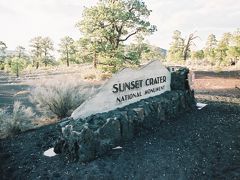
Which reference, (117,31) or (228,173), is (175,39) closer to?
(117,31)

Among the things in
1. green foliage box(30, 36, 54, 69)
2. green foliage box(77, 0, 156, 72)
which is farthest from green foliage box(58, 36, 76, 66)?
green foliage box(77, 0, 156, 72)

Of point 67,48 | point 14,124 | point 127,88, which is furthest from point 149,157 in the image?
point 67,48

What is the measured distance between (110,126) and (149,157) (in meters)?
1.03

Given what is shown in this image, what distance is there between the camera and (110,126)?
18.2 ft

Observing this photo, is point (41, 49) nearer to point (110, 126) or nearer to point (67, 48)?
point (67, 48)

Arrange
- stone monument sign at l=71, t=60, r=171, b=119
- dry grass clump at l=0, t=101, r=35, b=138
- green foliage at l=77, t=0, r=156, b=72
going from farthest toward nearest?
green foliage at l=77, t=0, r=156, b=72 < dry grass clump at l=0, t=101, r=35, b=138 < stone monument sign at l=71, t=60, r=171, b=119

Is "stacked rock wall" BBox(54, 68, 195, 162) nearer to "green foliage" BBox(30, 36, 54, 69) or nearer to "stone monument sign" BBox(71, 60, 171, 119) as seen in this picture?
"stone monument sign" BBox(71, 60, 171, 119)

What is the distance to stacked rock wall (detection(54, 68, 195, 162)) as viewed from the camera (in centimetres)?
504

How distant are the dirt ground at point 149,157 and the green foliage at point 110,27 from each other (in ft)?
27.7

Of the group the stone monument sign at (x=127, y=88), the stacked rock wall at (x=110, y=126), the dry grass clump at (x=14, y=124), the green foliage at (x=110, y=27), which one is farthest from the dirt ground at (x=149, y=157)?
the green foliage at (x=110, y=27)

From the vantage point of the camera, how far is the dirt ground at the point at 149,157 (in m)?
4.68

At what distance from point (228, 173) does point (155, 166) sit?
1314 millimetres

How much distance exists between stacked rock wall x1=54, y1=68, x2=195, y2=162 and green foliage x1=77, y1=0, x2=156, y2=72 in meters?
7.45

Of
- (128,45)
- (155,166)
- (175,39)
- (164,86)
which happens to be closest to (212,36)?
(175,39)
